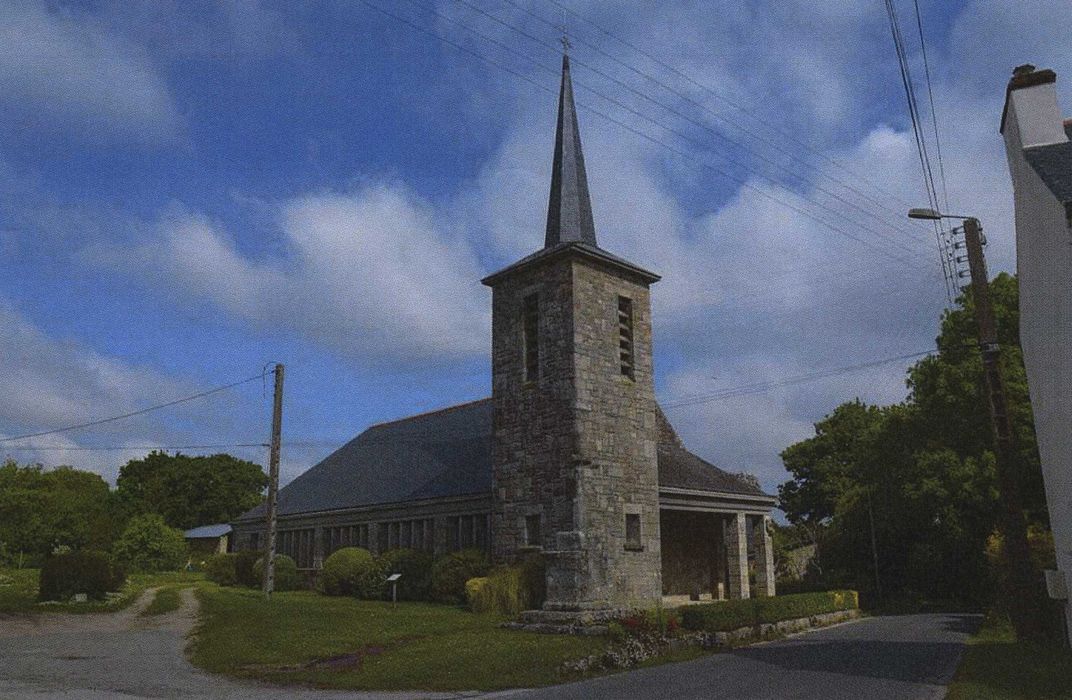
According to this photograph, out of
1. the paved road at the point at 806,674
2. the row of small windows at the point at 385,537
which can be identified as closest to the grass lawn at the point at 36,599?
the row of small windows at the point at 385,537

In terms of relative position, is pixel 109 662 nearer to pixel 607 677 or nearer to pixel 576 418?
pixel 607 677

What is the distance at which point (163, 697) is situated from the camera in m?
11.0

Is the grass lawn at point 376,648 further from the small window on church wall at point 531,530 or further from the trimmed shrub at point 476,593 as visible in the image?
the small window on church wall at point 531,530

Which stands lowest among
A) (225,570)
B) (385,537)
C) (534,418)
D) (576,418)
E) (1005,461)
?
(225,570)

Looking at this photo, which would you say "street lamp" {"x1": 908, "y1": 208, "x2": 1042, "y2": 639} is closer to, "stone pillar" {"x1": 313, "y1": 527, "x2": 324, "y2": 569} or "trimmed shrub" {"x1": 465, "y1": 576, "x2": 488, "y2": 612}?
"trimmed shrub" {"x1": 465, "y1": 576, "x2": 488, "y2": 612}

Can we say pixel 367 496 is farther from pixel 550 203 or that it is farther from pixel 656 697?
pixel 656 697

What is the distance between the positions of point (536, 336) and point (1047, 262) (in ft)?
42.4

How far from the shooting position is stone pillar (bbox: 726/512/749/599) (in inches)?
998

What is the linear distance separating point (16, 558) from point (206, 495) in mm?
25497

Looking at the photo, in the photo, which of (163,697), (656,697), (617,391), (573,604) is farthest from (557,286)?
(163,697)

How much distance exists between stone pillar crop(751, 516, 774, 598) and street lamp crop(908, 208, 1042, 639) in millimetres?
11186

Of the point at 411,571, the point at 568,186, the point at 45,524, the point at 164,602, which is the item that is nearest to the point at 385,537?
the point at 411,571

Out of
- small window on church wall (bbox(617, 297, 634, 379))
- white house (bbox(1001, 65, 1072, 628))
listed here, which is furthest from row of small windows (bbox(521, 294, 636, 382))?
white house (bbox(1001, 65, 1072, 628))

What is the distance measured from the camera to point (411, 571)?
2530cm
